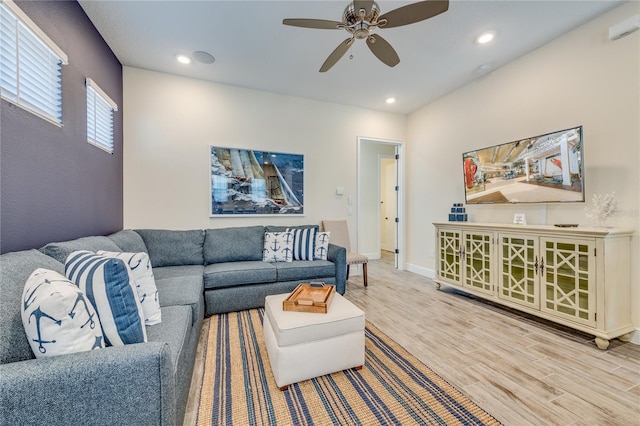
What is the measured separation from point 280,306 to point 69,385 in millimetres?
1181

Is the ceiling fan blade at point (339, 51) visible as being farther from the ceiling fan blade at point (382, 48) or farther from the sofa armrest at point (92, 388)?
the sofa armrest at point (92, 388)

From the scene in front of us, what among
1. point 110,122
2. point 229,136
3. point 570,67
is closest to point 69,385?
point 110,122

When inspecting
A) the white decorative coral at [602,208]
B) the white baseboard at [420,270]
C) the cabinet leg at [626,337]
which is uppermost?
the white decorative coral at [602,208]

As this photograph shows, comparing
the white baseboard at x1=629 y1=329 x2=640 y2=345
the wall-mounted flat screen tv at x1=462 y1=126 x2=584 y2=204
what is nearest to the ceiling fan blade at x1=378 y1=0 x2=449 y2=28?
the wall-mounted flat screen tv at x1=462 y1=126 x2=584 y2=204

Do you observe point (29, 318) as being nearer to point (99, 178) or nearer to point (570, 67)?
point (99, 178)

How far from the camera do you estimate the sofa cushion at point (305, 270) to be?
9.50 feet

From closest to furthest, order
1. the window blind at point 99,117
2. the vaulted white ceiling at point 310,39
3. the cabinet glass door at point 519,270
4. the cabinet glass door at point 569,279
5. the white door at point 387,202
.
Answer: the cabinet glass door at point 569,279
the vaulted white ceiling at point 310,39
the window blind at point 99,117
the cabinet glass door at point 519,270
the white door at point 387,202

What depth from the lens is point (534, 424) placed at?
1.32 meters

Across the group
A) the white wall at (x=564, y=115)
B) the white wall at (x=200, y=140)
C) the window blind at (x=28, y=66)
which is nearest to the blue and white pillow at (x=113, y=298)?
the window blind at (x=28, y=66)

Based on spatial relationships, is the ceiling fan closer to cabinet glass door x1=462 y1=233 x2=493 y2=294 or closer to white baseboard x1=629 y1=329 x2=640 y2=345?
cabinet glass door x1=462 y1=233 x2=493 y2=294

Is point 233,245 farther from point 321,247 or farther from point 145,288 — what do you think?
point 145,288

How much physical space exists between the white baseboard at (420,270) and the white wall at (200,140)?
5.20 ft

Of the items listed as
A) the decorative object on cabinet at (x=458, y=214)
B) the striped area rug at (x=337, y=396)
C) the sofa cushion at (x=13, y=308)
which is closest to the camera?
the sofa cushion at (x=13, y=308)

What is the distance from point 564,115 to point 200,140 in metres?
4.13
